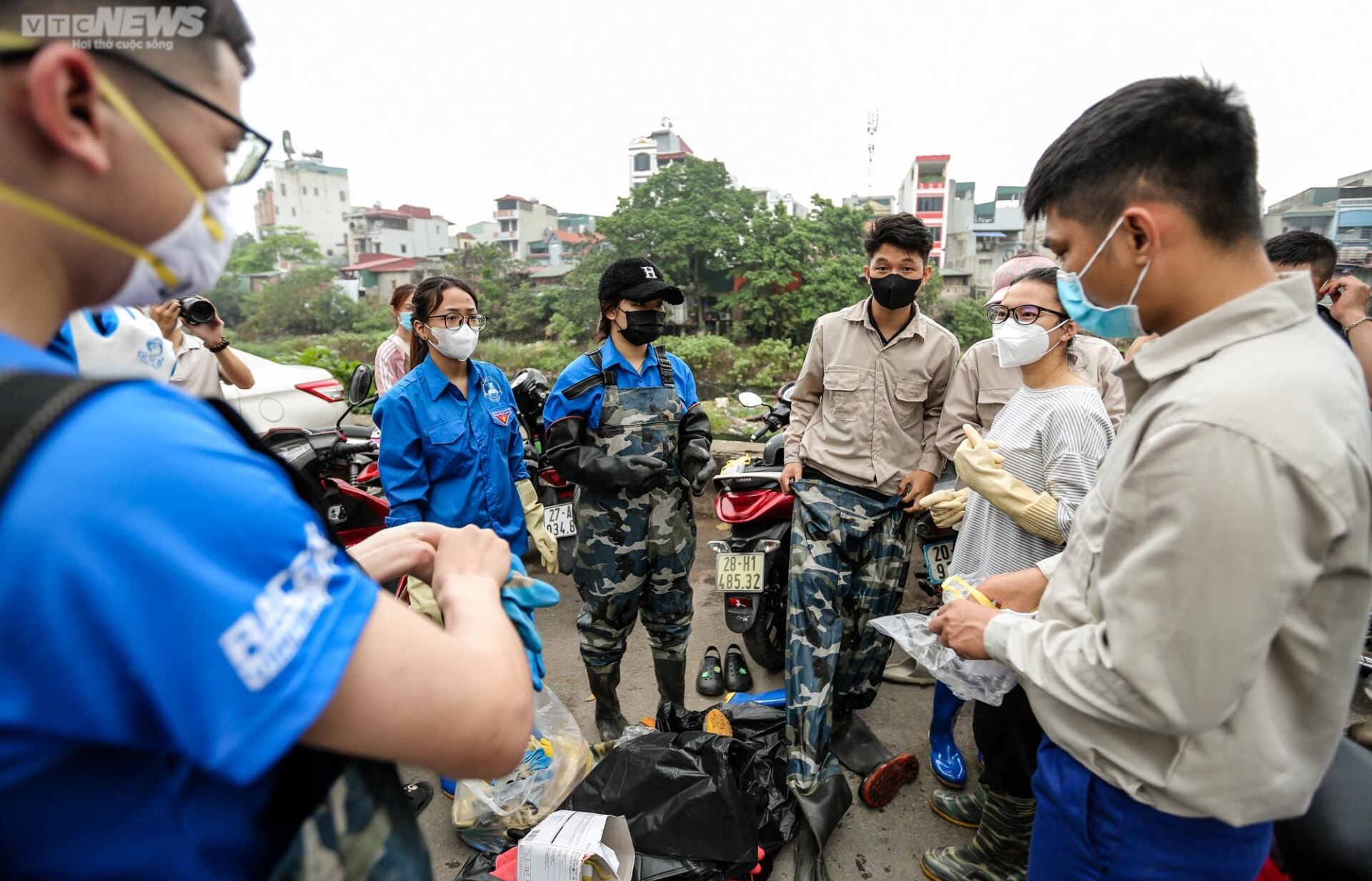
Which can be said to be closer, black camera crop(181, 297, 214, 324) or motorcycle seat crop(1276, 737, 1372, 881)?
motorcycle seat crop(1276, 737, 1372, 881)

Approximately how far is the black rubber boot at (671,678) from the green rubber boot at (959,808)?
1176 millimetres

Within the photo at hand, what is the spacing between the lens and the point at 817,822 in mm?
2289

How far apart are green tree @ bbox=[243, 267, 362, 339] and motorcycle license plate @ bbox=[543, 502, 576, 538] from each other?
126 feet

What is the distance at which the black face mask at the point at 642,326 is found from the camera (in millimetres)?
2975

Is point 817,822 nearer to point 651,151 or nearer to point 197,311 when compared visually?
point 197,311

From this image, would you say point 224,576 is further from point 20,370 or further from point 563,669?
point 563,669

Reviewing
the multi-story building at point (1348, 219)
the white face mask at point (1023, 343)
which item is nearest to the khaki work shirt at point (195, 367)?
the white face mask at point (1023, 343)

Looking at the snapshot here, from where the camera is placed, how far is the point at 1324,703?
1135 mm

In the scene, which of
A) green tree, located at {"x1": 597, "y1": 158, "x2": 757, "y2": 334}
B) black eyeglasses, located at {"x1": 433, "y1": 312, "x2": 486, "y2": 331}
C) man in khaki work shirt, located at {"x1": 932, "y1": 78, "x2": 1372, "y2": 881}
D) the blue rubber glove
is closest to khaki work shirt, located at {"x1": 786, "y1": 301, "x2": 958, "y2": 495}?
man in khaki work shirt, located at {"x1": 932, "y1": 78, "x2": 1372, "y2": 881}

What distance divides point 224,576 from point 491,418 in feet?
7.99

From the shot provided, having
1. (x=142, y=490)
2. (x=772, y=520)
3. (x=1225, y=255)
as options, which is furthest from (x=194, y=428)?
(x=772, y=520)

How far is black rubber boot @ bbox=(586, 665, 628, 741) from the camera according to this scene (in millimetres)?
3061

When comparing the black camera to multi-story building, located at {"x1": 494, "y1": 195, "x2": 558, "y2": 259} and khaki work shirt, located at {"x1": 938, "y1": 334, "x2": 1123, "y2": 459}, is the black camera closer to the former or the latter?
khaki work shirt, located at {"x1": 938, "y1": 334, "x2": 1123, "y2": 459}

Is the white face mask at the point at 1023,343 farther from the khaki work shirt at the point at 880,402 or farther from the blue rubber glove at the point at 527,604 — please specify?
the blue rubber glove at the point at 527,604
